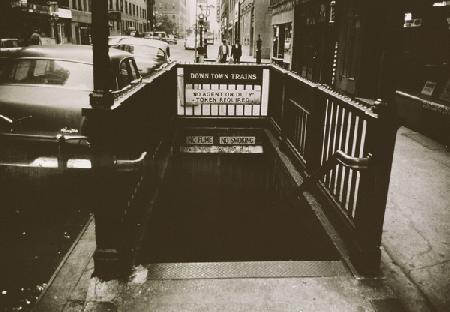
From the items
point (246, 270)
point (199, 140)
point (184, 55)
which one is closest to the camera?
point (246, 270)

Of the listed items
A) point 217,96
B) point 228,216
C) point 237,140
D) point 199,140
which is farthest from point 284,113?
point 228,216

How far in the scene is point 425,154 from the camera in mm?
8016

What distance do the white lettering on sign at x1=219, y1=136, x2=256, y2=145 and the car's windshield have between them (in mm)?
3576

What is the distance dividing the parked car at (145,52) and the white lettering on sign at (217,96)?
6022 mm

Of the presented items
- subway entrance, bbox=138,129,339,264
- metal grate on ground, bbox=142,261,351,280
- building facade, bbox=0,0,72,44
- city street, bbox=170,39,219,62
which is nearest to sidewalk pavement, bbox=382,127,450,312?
metal grate on ground, bbox=142,261,351,280

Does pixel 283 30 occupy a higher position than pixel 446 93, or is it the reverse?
pixel 283 30

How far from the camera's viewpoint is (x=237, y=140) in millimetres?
9250

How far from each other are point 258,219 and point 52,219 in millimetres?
2699

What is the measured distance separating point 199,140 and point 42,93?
3.93 m

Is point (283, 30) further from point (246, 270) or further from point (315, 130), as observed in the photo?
point (246, 270)

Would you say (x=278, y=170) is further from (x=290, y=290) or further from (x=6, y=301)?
(x=6, y=301)

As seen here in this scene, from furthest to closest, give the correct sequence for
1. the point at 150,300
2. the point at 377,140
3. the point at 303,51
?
the point at 303,51 → the point at 377,140 → the point at 150,300

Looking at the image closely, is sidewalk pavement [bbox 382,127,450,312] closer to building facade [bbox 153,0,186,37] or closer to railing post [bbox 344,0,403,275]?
railing post [bbox 344,0,403,275]

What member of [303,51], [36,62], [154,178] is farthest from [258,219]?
[303,51]
